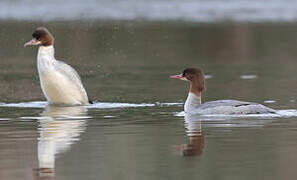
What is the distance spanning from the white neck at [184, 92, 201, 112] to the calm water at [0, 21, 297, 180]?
31cm

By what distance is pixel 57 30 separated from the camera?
37219 millimetres

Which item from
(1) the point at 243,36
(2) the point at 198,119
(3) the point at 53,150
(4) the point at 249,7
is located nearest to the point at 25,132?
(3) the point at 53,150

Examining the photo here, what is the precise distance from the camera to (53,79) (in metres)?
17.9

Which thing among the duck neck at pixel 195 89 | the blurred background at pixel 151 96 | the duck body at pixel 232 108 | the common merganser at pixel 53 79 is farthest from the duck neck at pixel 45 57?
the duck body at pixel 232 108

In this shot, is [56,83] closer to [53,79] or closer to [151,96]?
[53,79]

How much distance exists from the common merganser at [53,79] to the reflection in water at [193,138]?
331 centimetres

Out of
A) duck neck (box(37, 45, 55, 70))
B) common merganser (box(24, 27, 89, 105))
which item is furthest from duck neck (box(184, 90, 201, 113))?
duck neck (box(37, 45, 55, 70))

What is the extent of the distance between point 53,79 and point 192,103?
3.18 metres

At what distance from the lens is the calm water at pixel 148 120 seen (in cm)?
1077

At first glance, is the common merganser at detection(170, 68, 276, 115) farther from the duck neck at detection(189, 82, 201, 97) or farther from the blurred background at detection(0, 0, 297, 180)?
the blurred background at detection(0, 0, 297, 180)

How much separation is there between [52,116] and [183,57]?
1248 centimetres

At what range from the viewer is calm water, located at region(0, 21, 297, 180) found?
10.8 metres

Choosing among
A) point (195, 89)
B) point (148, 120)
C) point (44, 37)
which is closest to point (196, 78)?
point (195, 89)

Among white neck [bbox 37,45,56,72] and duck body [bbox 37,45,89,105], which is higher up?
white neck [bbox 37,45,56,72]
